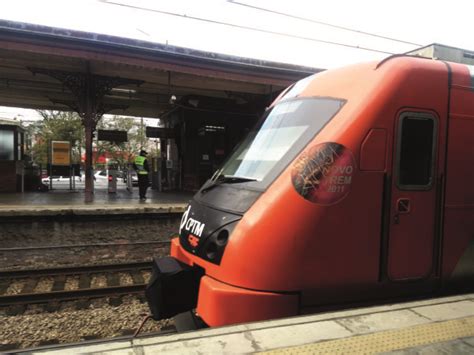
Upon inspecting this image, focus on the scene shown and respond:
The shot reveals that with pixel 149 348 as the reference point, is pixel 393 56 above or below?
above

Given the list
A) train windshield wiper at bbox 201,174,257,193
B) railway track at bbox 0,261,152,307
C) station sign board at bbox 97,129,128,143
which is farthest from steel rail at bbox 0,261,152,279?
station sign board at bbox 97,129,128,143

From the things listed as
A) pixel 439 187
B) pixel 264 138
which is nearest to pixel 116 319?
pixel 264 138

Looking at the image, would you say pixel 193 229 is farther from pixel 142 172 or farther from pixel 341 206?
pixel 142 172

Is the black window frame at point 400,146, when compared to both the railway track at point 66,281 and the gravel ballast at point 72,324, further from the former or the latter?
the railway track at point 66,281

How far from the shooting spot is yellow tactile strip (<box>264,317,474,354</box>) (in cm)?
266

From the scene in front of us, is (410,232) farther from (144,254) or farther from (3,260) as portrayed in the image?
(3,260)

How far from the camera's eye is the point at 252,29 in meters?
12.8

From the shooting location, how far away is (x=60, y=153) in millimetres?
17156

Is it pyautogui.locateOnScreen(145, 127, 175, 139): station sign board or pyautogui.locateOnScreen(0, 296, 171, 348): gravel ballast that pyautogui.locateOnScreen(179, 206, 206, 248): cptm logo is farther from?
pyautogui.locateOnScreen(145, 127, 175, 139): station sign board

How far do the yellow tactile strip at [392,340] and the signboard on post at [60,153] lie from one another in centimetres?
1627

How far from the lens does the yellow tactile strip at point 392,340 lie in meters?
2.66

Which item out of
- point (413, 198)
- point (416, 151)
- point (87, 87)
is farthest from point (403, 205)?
point (87, 87)

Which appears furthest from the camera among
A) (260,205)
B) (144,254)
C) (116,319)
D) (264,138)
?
(144,254)

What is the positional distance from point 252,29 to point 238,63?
117cm
